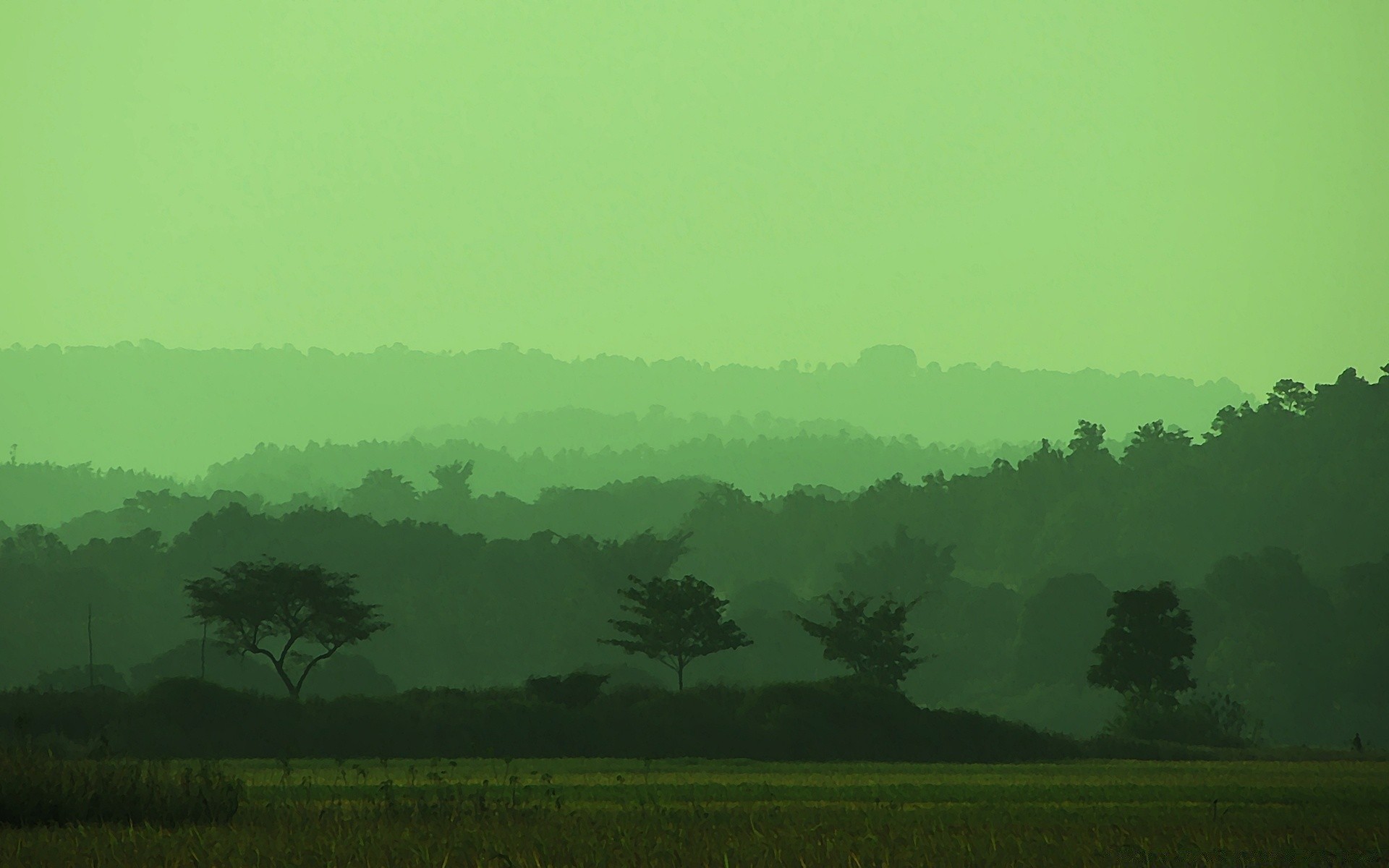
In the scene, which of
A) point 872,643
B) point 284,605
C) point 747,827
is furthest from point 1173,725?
point 747,827

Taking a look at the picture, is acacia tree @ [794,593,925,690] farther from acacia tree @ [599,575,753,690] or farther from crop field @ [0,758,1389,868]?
crop field @ [0,758,1389,868]

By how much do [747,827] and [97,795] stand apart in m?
11.7

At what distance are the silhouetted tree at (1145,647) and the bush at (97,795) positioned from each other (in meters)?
84.8

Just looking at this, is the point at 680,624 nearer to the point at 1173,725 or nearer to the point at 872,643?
the point at 872,643

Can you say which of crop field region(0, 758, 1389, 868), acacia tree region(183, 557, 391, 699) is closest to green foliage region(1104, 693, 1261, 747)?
crop field region(0, 758, 1389, 868)

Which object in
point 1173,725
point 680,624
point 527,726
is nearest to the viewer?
point 527,726

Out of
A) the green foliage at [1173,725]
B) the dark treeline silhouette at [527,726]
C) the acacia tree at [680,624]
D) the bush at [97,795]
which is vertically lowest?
the green foliage at [1173,725]

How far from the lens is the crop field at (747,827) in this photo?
2261 centimetres

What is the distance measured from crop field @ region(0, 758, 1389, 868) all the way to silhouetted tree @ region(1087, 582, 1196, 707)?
57.5m

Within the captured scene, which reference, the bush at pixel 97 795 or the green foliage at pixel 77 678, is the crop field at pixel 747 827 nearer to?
the bush at pixel 97 795

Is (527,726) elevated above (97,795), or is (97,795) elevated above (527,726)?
(97,795)

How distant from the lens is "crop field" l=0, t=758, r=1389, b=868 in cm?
2261

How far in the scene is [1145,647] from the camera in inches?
4119

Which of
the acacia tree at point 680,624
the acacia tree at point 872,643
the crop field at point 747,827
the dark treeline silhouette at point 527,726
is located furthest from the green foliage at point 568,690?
the crop field at point 747,827
